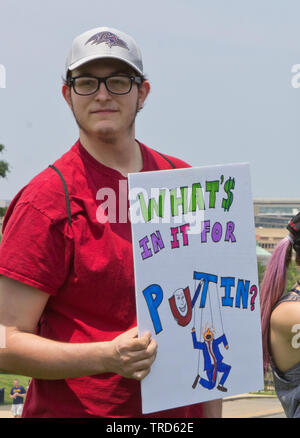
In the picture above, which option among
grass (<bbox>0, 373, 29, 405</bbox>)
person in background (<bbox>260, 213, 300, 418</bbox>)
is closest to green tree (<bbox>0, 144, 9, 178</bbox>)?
grass (<bbox>0, 373, 29, 405</bbox>)

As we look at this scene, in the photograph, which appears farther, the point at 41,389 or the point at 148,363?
the point at 41,389

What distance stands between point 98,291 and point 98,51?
676 millimetres

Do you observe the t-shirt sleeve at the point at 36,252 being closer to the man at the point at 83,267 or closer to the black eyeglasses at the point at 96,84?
the man at the point at 83,267

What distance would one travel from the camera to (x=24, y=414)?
2.52m

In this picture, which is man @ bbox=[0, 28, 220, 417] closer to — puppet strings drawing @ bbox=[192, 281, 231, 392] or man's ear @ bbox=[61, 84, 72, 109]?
man's ear @ bbox=[61, 84, 72, 109]

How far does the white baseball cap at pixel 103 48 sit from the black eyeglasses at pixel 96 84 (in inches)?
1.6

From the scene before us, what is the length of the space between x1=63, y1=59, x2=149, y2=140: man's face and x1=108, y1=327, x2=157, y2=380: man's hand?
0.58m

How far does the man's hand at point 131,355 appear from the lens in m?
2.21

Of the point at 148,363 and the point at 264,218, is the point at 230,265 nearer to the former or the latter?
the point at 148,363

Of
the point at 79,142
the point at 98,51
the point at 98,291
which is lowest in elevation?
the point at 98,291

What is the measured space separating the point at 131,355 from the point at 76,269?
11.0 inches

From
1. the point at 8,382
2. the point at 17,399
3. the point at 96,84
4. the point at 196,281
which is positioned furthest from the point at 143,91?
the point at 8,382

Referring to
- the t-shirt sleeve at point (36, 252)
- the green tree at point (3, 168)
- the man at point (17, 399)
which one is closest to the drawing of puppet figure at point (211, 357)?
the t-shirt sleeve at point (36, 252)
